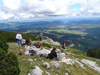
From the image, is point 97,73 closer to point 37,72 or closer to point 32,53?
point 37,72

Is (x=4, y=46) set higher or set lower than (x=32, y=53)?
higher

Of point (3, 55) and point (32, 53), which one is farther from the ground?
point (3, 55)

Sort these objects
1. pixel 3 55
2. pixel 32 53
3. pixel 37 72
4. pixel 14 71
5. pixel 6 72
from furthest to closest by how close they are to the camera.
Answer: pixel 32 53 < pixel 37 72 < pixel 3 55 < pixel 14 71 < pixel 6 72

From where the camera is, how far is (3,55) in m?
5.15

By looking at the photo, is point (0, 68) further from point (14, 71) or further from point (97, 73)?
point (97, 73)

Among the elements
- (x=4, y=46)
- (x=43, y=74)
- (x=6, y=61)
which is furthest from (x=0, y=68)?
(x=4, y=46)

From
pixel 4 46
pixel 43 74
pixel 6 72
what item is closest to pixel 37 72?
pixel 43 74

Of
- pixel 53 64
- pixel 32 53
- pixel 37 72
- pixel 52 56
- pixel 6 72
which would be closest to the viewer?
pixel 6 72

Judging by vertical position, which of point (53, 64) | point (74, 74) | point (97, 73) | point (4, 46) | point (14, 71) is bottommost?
point (97, 73)

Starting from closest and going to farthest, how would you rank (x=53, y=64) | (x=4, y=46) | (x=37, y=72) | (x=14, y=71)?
1. (x=14, y=71)
2. (x=37, y=72)
3. (x=4, y=46)
4. (x=53, y=64)

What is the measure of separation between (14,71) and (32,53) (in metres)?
7.38

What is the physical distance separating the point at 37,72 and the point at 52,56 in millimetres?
4335

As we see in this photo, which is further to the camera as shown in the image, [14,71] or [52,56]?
[52,56]

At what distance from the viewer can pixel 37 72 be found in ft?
21.6
